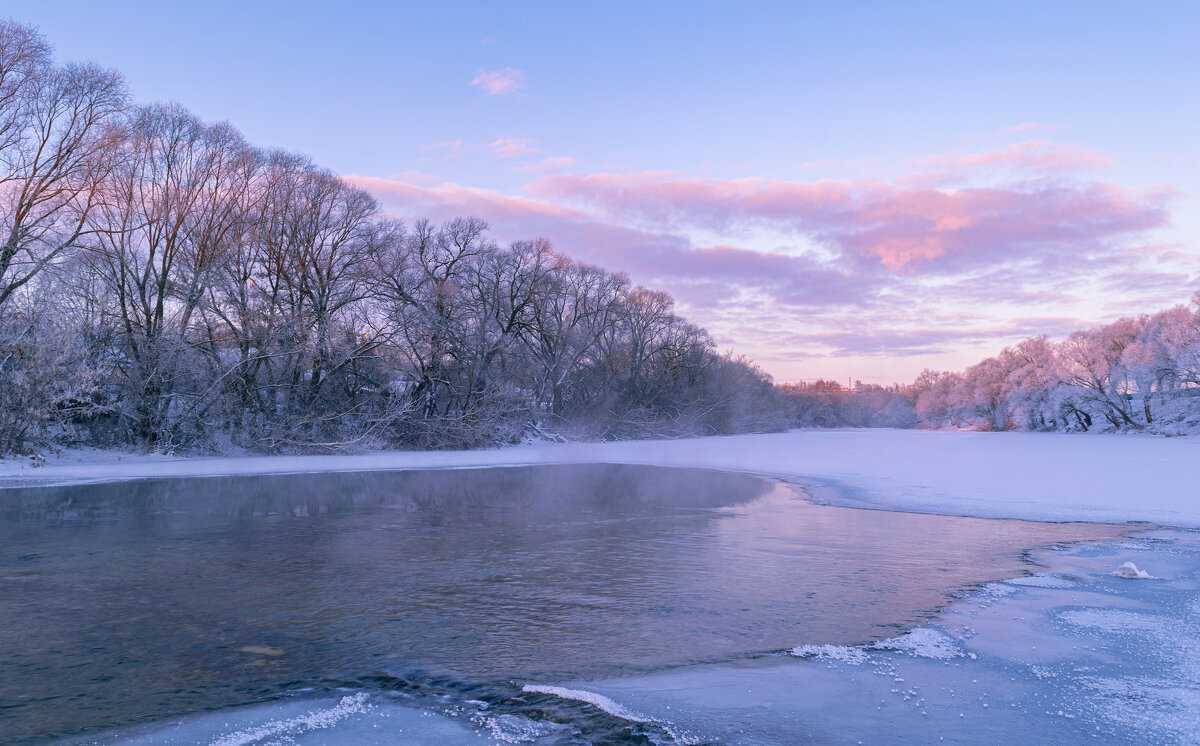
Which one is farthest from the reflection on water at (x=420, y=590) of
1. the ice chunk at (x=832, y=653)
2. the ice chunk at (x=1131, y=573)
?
the ice chunk at (x=1131, y=573)

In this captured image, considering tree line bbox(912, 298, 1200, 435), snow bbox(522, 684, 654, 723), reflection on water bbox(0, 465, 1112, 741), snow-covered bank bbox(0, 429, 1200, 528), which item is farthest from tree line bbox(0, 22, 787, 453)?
tree line bbox(912, 298, 1200, 435)

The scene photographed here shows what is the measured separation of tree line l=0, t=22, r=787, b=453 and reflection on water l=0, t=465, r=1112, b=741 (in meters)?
12.6

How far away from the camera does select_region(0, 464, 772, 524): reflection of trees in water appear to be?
11844 millimetres

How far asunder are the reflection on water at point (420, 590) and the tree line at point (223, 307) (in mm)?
12578

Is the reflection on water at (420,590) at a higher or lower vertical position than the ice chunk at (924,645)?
lower

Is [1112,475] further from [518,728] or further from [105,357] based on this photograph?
[105,357]

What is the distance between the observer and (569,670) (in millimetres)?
4430

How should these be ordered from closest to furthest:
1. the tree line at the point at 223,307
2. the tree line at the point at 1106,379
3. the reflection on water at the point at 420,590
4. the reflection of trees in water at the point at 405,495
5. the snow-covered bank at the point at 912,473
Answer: the reflection on water at the point at 420,590 → the reflection of trees in water at the point at 405,495 → the snow-covered bank at the point at 912,473 → the tree line at the point at 223,307 → the tree line at the point at 1106,379

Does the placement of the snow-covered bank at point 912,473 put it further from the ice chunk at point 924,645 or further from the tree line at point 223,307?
the ice chunk at point 924,645

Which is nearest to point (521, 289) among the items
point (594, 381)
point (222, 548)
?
point (594, 381)

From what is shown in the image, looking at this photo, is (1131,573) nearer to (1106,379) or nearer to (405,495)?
(405,495)

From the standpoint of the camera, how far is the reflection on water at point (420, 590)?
4430 mm

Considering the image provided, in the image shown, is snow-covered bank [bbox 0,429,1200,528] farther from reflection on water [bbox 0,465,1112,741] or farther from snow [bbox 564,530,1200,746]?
snow [bbox 564,530,1200,746]

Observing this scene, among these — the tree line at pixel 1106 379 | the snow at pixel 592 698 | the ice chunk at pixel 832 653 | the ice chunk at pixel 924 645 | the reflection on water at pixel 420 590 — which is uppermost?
the tree line at pixel 1106 379
